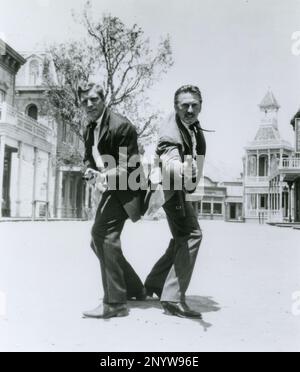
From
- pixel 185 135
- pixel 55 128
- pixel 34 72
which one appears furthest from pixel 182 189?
pixel 55 128

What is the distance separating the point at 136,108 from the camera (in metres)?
19.2

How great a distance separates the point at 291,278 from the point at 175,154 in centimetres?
295

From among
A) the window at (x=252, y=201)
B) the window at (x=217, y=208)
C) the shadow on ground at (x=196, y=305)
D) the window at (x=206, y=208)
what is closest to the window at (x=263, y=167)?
the window at (x=252, y=201)

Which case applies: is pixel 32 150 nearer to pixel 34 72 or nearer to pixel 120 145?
pixel 34 72

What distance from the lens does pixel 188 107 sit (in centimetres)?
377

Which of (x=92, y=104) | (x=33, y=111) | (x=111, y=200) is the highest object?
(x=33, y=111)

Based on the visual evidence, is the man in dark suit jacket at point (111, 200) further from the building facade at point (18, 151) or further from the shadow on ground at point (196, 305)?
the building facade at point (18, 151)

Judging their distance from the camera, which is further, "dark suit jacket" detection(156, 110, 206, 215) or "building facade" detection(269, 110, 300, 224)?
"building facade" detection(269, 110, 300, 224)

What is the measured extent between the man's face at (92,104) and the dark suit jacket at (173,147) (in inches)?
18.1

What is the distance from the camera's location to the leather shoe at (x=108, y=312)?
372cm

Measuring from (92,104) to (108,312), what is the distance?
1402 mm

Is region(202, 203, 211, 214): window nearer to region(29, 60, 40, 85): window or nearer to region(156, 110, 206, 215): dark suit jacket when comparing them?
region(29, 60, 40, 85): window

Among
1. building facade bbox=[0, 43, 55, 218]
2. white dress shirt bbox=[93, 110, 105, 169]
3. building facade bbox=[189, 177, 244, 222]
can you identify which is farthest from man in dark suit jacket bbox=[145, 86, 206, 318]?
→ building facade bbox=[189, 177, 244, 222]

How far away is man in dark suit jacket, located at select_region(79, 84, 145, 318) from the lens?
3.71m
